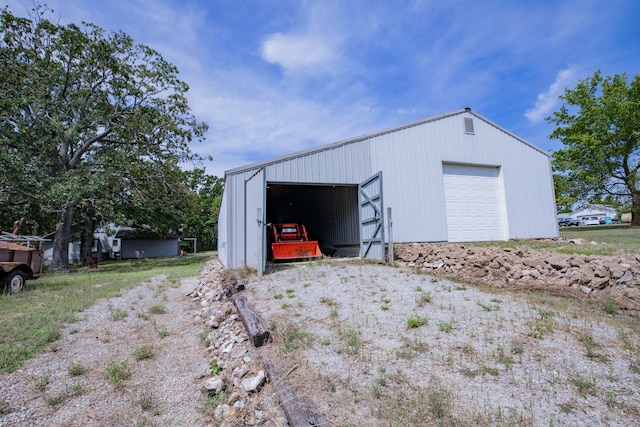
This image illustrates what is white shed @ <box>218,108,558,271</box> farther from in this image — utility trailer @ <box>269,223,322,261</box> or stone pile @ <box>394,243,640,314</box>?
stone pile @ <box>394,243,640,314</box>

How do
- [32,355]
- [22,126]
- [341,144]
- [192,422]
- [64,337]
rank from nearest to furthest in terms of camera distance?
[192,422]
[32,355]
[64,337]
[341,144]
[22,126]

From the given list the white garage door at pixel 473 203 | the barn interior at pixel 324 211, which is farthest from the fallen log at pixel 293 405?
the white garage door at pixel 473 203

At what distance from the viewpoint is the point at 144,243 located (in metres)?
29.9

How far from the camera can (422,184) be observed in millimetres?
11477

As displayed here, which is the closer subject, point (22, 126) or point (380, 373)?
point (380, 373)

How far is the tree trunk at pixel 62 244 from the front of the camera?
14.8m

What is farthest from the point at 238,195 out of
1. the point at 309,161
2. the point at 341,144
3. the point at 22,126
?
the point at 22,126

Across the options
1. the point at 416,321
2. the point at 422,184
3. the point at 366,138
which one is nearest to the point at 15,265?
the point at 416,321

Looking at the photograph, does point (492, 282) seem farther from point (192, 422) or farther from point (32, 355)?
point (32, 355)

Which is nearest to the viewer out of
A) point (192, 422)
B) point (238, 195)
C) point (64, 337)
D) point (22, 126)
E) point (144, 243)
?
point (192, 422)

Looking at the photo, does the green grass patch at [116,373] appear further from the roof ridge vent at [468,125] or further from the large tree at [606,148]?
the large tree at [606,148]

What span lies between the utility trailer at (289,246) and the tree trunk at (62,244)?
10.2m

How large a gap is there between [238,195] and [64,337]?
20.4 ft

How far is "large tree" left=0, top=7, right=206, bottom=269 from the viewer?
13.5 meters
